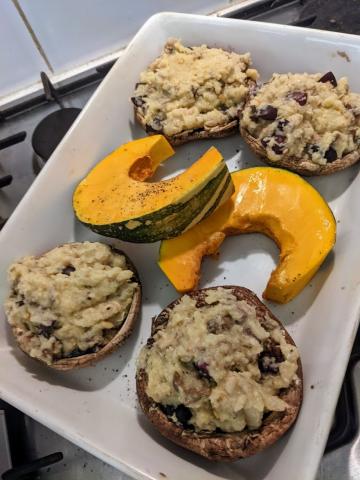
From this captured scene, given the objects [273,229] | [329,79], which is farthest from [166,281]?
[329,79]

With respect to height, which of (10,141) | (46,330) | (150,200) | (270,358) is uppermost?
(10,141)

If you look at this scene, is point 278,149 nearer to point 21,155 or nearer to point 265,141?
point 265,141

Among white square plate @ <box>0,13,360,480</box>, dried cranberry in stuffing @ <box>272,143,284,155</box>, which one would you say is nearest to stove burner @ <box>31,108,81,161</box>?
white square plate @ <box>0,13,360,480</box>

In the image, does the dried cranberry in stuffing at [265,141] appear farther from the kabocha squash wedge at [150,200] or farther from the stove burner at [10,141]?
the stove burner at [10,141]

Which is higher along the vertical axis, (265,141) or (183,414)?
(265,141)

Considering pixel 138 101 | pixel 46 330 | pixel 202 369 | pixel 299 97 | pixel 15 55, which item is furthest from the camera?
pixel 15 55

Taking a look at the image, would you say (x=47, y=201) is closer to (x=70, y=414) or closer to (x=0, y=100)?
(x=70, y=414)

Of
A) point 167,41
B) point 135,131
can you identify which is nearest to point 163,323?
point 135,131
